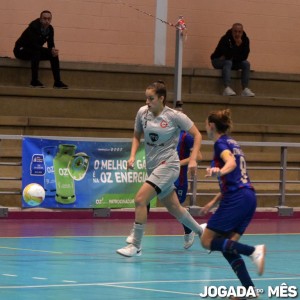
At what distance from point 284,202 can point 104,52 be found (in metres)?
6.28

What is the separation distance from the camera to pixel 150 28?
26641mm

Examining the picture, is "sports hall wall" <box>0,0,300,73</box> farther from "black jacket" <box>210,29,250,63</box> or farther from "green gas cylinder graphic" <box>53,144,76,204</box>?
"green gas cylinder graphic" <box>53,144,76,204</box>

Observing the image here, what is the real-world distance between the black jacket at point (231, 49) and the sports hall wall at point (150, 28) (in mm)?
873

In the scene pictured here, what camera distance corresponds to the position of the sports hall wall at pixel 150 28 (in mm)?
25562

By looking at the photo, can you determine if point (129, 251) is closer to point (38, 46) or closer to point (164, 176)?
point (164, 176)

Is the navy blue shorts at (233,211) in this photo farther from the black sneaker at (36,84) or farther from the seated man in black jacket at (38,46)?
the black sneaker at (36,84)

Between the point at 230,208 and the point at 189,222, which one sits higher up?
the point at 230,208

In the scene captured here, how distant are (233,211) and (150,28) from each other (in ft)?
52.9

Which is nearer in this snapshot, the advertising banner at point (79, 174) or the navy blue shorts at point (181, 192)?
the navy blue shorts at point (181, 192)

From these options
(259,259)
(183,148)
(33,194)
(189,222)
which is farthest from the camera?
(33,194)

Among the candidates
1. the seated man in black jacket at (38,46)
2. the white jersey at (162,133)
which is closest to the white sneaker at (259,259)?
the white jersey at (162,133)

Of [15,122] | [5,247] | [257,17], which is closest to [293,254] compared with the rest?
[5,247]

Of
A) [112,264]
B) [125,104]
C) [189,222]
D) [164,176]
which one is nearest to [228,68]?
[125,104]

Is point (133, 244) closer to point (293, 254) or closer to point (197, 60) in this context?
point (293, 254)
